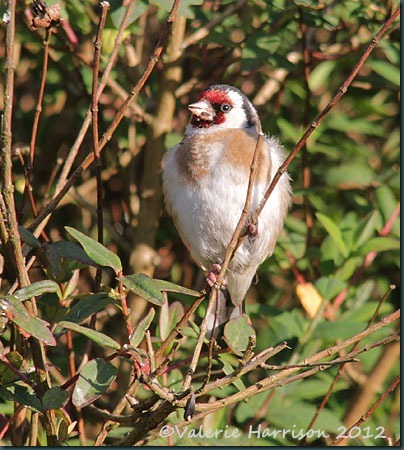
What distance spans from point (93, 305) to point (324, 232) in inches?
77.9

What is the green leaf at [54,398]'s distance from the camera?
1.90 meters

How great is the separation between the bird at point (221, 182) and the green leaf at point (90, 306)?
31.0 inches

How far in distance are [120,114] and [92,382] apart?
70 centimetres

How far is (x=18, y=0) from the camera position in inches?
119

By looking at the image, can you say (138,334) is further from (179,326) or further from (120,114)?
(120,114)

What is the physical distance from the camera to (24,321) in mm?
1795

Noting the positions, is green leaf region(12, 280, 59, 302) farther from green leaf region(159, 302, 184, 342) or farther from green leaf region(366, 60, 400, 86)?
green leaf region(366, 60, 400, 86)

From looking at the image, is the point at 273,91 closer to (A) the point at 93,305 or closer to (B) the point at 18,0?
(B) the point at 18,0

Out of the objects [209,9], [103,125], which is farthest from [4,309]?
[209,9]

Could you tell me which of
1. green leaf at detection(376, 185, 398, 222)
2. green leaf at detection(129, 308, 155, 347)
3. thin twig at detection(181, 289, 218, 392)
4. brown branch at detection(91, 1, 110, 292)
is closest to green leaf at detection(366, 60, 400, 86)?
green leaf at detection(376, 185, 398, 222)

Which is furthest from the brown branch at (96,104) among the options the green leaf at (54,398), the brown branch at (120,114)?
the green leaf at (54,398)

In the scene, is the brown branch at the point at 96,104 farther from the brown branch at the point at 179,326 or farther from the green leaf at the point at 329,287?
the green leaf at the point at 329,287

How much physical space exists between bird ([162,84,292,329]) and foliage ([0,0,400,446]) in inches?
7.4

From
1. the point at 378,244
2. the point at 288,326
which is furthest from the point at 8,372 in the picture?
the point at 378,244
